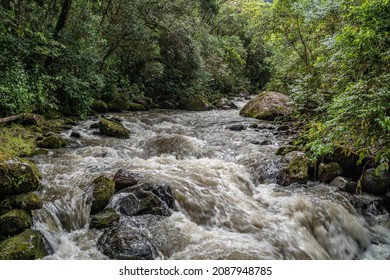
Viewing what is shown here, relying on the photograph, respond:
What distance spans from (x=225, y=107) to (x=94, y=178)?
499 inches

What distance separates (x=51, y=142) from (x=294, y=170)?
254 inches

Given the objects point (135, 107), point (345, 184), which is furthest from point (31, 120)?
point (345, 184)

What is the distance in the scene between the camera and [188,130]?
11.2 meters

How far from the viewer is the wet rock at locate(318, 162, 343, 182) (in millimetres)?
6820

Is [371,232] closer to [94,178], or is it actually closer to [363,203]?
[363,203]

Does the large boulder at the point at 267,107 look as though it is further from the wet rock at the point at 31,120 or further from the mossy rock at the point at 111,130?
the wet rock at the point at 31,120

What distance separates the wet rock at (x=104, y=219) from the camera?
4.55 metres

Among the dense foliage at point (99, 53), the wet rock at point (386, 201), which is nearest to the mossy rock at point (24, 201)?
the dense foliage at point (99, 53)

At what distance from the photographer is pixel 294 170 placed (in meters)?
7.05

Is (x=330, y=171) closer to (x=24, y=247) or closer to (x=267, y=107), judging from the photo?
(x=24, y=247)

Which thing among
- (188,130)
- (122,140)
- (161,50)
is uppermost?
(161,50)

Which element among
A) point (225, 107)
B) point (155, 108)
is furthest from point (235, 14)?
point (155, 108)

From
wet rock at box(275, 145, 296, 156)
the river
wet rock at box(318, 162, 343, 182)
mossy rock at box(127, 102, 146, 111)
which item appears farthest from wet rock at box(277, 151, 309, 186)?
mossy rock at box(127, 102, 146, 111)

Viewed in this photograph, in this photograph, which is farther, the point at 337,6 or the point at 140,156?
the point at 337,6
